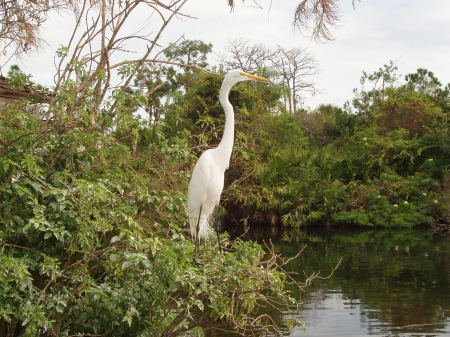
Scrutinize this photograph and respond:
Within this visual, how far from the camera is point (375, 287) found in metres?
9.50

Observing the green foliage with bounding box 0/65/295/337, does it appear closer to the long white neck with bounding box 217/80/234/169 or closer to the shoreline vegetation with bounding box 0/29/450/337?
the shoreline vegetation with bounding box 0/29/450/337

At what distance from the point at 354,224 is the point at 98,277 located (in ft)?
47.3

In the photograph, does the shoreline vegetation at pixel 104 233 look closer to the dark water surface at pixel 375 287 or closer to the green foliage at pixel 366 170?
the dark water surface at pixel 375 287

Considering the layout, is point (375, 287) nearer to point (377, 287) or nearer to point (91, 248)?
point (377, 287)

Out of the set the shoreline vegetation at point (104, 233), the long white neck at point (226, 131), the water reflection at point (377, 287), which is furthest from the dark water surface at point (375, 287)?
the long white neck at point (226, 131)

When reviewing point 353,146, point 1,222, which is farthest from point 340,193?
point 1,222

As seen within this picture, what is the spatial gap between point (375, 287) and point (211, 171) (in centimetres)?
544

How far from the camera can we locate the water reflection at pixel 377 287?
294 inches

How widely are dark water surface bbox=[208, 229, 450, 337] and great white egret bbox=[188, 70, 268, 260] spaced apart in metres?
1.30

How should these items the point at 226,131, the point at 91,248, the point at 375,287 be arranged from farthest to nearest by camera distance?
the point at 375,287 → the point at 226,131 → the point at 91,248

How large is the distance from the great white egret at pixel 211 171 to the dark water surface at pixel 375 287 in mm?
1302

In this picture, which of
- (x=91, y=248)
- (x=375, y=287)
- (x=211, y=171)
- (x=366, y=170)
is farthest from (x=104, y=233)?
(x=366, y=170)

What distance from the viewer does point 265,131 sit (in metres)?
19.6

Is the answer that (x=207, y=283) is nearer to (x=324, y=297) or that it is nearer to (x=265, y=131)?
(x=324, y=297)
